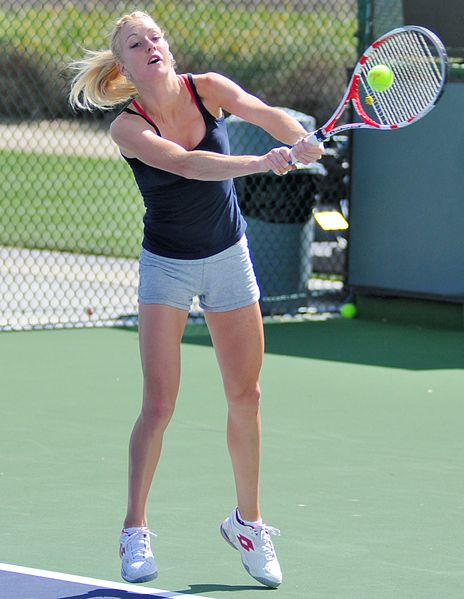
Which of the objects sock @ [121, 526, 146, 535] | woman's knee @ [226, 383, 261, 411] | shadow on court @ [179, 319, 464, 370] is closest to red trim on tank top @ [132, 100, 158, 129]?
woman's knee @ [226, 383, 261, 411]

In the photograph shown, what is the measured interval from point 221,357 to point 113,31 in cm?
116

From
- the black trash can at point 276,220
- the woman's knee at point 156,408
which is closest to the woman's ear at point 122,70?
the woman's knee at point 156,408

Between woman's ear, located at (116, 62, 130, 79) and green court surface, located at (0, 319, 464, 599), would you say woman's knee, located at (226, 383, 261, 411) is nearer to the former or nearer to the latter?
green court surface, located at (0, 319, 464, 599)

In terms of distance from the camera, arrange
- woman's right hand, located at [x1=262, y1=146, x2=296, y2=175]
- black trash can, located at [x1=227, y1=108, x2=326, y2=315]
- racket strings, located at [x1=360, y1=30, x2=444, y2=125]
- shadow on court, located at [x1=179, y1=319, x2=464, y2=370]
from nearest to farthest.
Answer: woman's right hand, located at [x1=262, y1=146, x2=296, y2=175]
racket strings, located at [x1=360, y1=30, x2=444, y2=125]
shadow on court, located at [x1=179, y1=319, x2=464, y2=370]
black trash can, located at [x1=227, y1=108, x2=326, y2=315]

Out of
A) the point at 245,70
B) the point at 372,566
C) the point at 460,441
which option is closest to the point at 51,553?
the point at 372,566

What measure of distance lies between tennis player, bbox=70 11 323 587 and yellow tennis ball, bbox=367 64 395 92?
0.37m

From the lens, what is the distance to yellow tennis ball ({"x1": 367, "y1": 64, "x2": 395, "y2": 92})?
200 inches

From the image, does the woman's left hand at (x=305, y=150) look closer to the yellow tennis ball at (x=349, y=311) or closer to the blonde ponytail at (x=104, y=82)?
the blonde ponytail at (x=104, y=82)

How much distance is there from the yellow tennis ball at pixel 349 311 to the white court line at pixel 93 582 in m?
5.94

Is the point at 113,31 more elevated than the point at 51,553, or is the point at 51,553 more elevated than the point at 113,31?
the point at 113,31

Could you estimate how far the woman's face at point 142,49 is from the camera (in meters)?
4.75

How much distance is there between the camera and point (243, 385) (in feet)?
16.1

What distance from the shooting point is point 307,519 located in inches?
221

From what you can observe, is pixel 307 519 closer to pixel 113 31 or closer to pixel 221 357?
pixel 221 357
